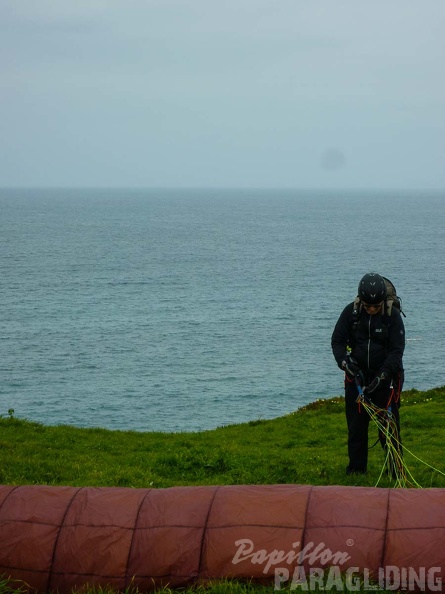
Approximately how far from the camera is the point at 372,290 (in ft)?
40.9

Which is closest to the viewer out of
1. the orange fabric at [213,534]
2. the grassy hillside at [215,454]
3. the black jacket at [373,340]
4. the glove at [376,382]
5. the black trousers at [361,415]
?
the orange fabric at [213,534]

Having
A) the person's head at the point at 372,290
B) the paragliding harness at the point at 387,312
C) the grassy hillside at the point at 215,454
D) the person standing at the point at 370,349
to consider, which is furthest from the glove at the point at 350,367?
the grassy hillside at the point at 215,454

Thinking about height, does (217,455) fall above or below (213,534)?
below

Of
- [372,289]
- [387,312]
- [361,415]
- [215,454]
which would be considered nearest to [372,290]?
[372,289]

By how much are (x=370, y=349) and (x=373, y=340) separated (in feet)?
0.49

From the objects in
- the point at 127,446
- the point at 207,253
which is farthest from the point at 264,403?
the point at 207,253

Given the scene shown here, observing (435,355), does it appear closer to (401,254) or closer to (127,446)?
(127,446)

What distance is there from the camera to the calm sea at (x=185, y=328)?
181 feet

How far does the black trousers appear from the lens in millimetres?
13125

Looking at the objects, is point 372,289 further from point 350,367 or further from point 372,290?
point 350,367

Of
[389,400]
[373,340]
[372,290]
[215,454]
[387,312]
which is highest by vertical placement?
[372,290]

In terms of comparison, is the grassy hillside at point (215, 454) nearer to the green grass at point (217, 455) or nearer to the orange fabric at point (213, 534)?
the green grass at point (217, 455)

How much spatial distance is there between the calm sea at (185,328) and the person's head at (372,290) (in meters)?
36.1

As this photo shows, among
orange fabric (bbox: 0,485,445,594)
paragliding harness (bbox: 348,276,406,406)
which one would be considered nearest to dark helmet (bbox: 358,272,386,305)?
paragliding harness (bbox: 348,276,406,406)
